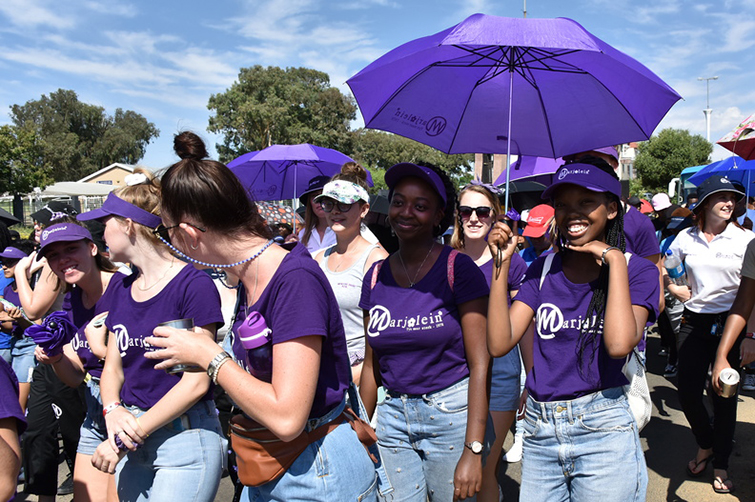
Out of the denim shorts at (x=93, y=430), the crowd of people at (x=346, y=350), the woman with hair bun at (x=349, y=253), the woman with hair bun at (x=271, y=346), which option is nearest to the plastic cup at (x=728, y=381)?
the crowd of people at (x=346, y=350)

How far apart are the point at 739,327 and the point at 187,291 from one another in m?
3.06

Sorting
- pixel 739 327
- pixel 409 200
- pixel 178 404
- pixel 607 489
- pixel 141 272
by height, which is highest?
pixel 409 200

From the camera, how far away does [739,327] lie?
130 inches

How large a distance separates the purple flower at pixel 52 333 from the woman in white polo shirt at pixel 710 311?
4.17m

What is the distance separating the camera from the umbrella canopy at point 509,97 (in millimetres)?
3299

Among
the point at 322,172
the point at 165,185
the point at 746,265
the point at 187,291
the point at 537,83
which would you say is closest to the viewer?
the point at 165,185

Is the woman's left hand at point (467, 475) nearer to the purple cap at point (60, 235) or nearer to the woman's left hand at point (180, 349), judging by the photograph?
the woman's left hand at point (180, 349)

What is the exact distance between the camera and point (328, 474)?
6.09 ft

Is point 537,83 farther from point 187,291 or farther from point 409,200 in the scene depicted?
point 187,291

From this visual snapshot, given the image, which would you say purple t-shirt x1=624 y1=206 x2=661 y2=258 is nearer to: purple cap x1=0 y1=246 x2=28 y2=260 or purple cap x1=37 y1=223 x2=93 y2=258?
purple cap x1=37 y1=223 x2=93 y2=258

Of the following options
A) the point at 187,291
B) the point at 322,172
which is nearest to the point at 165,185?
the point at 187,291

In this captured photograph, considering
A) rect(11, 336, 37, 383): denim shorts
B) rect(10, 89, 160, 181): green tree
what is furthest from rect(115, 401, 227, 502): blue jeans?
rect(10, 89, 160, 181): green tree

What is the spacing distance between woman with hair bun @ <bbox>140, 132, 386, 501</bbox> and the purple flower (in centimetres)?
146

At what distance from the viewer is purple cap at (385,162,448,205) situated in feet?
8.43
